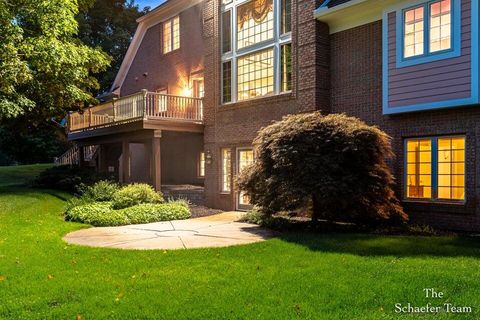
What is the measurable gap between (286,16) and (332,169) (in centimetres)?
629

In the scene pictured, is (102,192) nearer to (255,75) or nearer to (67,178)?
(67,178)

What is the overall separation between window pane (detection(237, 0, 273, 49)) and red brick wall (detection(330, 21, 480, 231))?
2713 millimetres

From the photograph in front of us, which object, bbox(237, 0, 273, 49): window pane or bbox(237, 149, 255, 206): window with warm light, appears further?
bbox(237, 149, 255, 206): window with warm light

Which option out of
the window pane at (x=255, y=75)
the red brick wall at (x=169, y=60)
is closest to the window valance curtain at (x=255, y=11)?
the window pane at (x=255, y=75)

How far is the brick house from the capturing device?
9.71 m

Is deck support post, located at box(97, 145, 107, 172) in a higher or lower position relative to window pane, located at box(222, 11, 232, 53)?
lower

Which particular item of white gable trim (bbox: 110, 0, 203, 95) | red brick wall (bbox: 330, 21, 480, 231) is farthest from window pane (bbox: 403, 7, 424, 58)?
white gable trim (bbox: 110, 0, 203, 95)

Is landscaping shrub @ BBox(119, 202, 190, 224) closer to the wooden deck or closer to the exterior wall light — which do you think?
the exterior wall light

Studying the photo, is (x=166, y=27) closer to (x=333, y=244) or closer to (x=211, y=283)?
(x=333, y=244)

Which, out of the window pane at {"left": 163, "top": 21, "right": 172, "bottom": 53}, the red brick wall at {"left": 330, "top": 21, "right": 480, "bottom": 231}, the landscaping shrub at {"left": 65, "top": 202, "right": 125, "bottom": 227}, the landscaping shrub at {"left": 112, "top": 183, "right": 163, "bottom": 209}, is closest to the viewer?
the red brick wall at {"left": 330, "top": 21, "right": 480, "bottom": 231}

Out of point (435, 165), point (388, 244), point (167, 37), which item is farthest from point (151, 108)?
point (388, 244)

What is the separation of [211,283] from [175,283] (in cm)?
46

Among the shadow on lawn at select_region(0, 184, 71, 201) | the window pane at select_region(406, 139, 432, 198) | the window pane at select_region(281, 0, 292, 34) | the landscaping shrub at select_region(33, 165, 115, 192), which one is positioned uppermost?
Result: the window pane at select_region(281, 0, 292, 34)

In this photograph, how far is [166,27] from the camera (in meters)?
20.2
